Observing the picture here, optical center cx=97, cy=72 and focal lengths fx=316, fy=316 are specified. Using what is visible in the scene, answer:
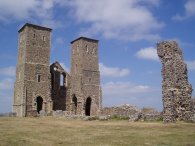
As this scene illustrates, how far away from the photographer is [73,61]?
5194 centimetres

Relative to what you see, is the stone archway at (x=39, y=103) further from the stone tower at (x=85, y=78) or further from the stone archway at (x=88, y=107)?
the stone archway at (x=88, y=107)

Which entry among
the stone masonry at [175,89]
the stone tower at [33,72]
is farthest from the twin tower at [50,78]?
the stone masonry at [175,89]

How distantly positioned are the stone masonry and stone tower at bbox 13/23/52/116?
25.4 metres

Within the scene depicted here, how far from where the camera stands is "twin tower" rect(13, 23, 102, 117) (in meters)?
44.3

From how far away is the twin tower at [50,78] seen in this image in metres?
44.3

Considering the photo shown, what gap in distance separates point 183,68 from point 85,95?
2790cm

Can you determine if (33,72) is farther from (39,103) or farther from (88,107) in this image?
(88,107)

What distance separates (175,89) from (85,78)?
2815cm

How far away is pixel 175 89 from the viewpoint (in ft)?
73.5

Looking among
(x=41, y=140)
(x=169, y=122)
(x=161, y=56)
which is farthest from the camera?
(x=161, y=56)

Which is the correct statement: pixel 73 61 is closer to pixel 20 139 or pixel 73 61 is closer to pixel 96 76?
pixel 96 76

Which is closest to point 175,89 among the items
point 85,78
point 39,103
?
point 85,78

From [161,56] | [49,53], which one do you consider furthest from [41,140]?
[49,53]

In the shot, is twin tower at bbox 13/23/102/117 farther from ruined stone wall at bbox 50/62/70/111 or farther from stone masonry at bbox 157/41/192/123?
stone masonry at bbox 157/41/192/123
